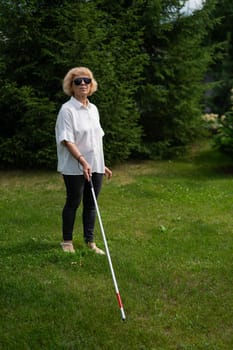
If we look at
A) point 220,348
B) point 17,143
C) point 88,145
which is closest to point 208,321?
point 220,348

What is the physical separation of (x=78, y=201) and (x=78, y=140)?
61cm

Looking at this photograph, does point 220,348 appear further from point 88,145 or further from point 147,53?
point 147,53

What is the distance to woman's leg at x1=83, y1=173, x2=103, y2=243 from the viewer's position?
5.24 metres

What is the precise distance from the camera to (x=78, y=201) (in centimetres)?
516

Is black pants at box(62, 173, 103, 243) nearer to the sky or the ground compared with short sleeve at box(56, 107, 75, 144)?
nearer to the ground

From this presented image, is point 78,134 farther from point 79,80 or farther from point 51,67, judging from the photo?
point 51,67

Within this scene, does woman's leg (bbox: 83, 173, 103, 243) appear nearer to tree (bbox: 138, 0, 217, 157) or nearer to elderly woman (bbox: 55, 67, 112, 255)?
elderly woman (bbox: 55, 67, 112, 255)

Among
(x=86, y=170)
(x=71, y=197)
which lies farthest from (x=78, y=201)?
(x=86, y=170)

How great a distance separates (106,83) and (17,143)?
72.9 inches

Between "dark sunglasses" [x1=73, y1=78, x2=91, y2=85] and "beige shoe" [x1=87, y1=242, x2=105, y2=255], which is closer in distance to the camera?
"dark sunglasses" [x1=73, y1=78, x2=91, y2=85]

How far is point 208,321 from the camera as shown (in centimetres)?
407

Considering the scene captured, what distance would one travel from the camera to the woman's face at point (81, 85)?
16.3ft

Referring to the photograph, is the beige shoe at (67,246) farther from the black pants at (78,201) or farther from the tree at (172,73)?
the tree at (172,73)

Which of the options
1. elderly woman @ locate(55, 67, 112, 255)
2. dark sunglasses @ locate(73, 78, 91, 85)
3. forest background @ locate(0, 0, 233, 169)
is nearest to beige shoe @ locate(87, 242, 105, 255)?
elderly woman @ locate(55, 67, 112, 255)
